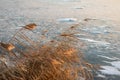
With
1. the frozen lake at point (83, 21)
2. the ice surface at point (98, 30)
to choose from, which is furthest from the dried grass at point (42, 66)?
the ice surface at point (98, 30)

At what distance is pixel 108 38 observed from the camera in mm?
6426

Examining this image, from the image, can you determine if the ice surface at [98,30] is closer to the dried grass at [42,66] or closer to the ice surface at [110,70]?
the ice surface at [110,70]

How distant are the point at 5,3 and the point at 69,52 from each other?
7876mm

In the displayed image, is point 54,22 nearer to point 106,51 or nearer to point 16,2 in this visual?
point 106,51

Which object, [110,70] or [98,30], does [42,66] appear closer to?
[110,70]

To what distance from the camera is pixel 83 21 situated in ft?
26.6

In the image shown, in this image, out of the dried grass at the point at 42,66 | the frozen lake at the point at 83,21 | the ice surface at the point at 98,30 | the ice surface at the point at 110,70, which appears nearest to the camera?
the dried grass at the point at 42,66

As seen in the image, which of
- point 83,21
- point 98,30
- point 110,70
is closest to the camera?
point 110,70

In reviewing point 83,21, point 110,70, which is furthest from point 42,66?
point 83,21

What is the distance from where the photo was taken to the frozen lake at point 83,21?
16.9ft

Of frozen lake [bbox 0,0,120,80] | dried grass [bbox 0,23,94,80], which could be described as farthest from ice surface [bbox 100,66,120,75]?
dried grass [bbox 0,23,94,80]

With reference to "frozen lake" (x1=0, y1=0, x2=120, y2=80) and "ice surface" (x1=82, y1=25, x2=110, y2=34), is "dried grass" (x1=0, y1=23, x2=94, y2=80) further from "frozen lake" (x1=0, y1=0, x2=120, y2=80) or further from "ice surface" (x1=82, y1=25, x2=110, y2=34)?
"ice surface" (x1=82, y1=25, x2=110, y2=34)

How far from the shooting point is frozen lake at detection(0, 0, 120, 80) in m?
5.16

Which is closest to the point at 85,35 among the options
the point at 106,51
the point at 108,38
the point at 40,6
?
the point at 108,38
